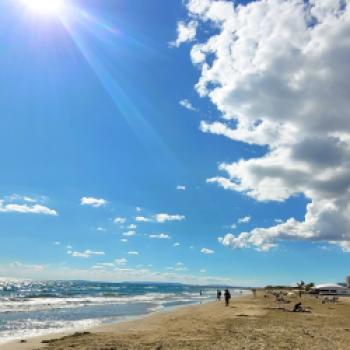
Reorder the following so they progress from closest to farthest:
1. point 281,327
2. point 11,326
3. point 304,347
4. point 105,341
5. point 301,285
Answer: point 304,347
point 105,341
point 281,327
point 11,326
point 301,285

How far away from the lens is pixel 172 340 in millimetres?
19203

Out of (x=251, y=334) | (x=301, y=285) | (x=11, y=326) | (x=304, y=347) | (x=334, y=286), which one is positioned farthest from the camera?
(x=301, y=285)

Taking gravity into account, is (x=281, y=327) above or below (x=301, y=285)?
below

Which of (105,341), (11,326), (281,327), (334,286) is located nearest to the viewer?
(105,341)

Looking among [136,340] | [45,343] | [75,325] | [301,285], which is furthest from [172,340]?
[301,285]

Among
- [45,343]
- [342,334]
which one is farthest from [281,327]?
[45,343]

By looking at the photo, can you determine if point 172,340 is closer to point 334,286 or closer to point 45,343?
point 45,343

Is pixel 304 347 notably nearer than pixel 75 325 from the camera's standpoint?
Yes

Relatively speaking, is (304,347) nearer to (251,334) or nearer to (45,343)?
(251,334)

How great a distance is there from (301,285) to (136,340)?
11905 centimetres

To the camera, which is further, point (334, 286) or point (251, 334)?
point (334, 286)

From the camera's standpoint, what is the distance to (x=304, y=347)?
1705 centimetres

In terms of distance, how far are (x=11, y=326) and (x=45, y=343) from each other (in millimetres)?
9967

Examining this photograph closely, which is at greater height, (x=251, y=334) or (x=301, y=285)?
(x=301, y=285)
